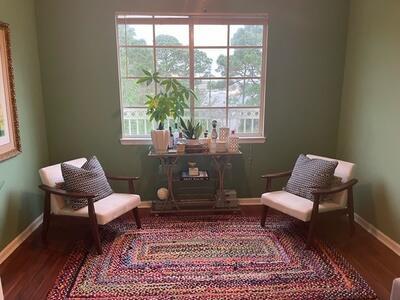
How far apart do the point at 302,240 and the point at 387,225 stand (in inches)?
29.8

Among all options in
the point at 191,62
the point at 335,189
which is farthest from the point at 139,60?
the point at 335,189

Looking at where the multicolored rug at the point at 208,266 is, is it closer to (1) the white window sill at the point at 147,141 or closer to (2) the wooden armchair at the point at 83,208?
(2) the wooden armchair at the point at 83,208

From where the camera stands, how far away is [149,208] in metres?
3.64

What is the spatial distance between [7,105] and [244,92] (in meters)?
2.35

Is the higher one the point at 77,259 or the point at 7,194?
the point at 7,194

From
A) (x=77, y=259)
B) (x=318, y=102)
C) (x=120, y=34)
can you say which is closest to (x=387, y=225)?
(x=318, y=102)

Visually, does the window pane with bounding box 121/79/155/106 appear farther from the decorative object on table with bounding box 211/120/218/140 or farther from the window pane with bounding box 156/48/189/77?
the decorative object on table with bounding box 211/120/218/140

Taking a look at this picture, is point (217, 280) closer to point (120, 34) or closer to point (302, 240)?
point (302, 240)

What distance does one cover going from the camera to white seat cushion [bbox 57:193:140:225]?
261 centimetres

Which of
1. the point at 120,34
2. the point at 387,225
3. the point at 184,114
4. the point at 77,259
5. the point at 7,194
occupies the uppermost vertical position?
the point at 120,34

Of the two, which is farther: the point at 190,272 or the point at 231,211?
the point at 231,211

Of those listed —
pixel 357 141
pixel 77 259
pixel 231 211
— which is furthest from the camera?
pixel 231 211

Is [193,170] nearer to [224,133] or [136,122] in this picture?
[224,133]

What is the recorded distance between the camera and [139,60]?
344cm
